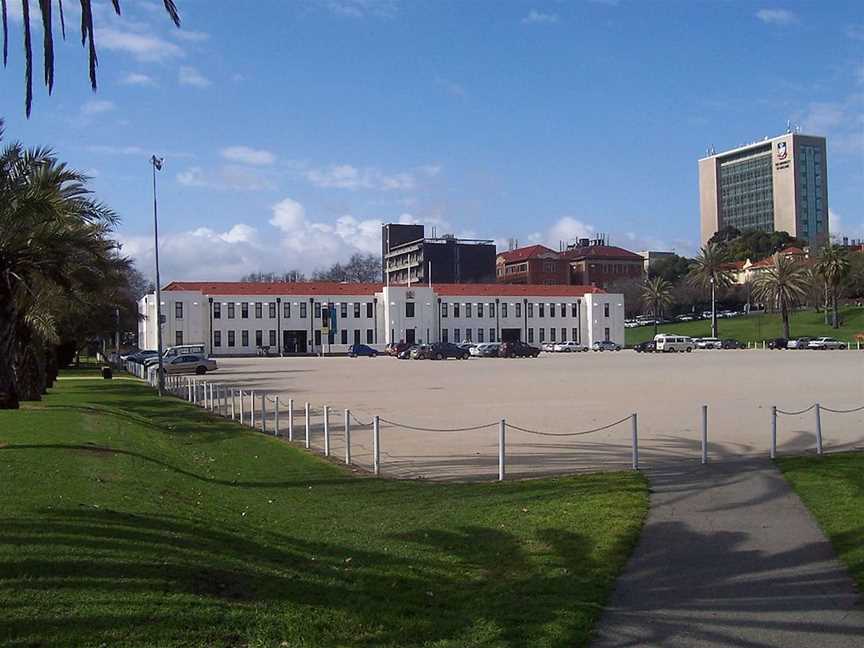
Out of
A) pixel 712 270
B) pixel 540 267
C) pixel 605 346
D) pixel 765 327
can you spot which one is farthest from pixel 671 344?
pixel 540 267

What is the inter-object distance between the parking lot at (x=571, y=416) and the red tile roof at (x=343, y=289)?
66325 millimetres

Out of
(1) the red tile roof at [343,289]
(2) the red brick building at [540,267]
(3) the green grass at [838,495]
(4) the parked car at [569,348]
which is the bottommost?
(3) the green grass at [838,495]

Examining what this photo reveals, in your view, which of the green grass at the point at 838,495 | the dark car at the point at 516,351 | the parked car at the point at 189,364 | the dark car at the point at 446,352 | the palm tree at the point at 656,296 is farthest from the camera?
the palm tree at the point at 656,296

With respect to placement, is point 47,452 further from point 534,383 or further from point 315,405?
point 534,383

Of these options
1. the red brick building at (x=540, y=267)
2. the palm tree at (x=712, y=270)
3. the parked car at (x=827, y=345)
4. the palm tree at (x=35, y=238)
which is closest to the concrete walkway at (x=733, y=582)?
the palm tree at (x=35, y=238)

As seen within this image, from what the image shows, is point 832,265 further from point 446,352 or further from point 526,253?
point 526,253

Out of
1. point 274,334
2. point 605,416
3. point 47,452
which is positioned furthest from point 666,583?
point 274,334

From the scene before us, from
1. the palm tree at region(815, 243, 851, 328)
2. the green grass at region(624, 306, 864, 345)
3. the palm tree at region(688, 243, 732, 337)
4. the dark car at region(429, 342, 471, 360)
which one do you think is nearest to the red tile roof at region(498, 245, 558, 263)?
the green grass at region(624, 306, 864, 345)

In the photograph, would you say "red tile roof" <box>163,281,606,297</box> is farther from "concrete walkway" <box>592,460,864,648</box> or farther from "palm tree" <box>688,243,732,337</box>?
"concrete walkway" <box>592,460,864,648</box>

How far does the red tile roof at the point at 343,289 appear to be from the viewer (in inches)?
4218

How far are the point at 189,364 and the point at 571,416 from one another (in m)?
41.3

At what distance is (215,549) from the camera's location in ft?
25.7

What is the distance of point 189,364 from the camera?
193ft

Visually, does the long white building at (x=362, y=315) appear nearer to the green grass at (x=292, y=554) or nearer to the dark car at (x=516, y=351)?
the dark car at (x=516, y=351)
